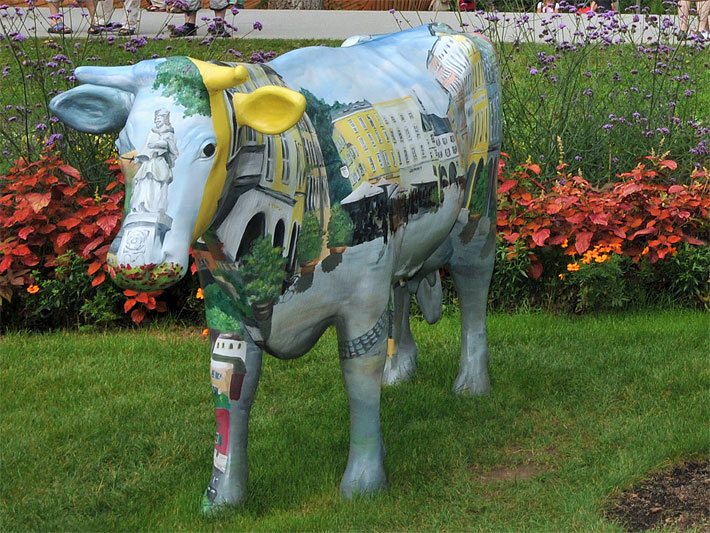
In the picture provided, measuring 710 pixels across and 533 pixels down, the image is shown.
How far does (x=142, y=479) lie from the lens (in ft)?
15.5

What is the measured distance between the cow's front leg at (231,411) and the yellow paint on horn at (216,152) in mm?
750

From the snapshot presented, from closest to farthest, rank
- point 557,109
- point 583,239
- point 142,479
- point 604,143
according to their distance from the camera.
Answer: point 142,479 → point 583,239 → point 604,143 → point 557,109

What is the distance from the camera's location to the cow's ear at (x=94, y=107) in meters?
3.58

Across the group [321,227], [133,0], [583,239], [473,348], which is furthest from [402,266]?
[133,0]

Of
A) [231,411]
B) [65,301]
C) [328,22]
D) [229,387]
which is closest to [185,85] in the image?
[229,387]

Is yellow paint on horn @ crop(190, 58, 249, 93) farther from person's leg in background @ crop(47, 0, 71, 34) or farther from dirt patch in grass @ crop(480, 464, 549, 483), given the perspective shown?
person's leg in background @ crop(47, 0, 71, 34)

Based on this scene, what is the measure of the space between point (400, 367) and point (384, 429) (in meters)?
0.78

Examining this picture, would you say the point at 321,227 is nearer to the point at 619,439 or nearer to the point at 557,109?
the point at 619,439

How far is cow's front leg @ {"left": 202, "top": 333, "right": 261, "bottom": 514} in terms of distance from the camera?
4137 millimetres

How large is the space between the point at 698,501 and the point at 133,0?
30.6 feet

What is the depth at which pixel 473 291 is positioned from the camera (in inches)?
219

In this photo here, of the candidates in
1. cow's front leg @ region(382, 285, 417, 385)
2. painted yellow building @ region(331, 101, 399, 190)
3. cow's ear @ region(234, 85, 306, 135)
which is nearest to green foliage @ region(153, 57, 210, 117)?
cow's ear @ region(234, 85, 306, 135)

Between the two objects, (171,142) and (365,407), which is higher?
(171,142)

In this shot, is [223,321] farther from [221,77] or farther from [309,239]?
[221,77]
